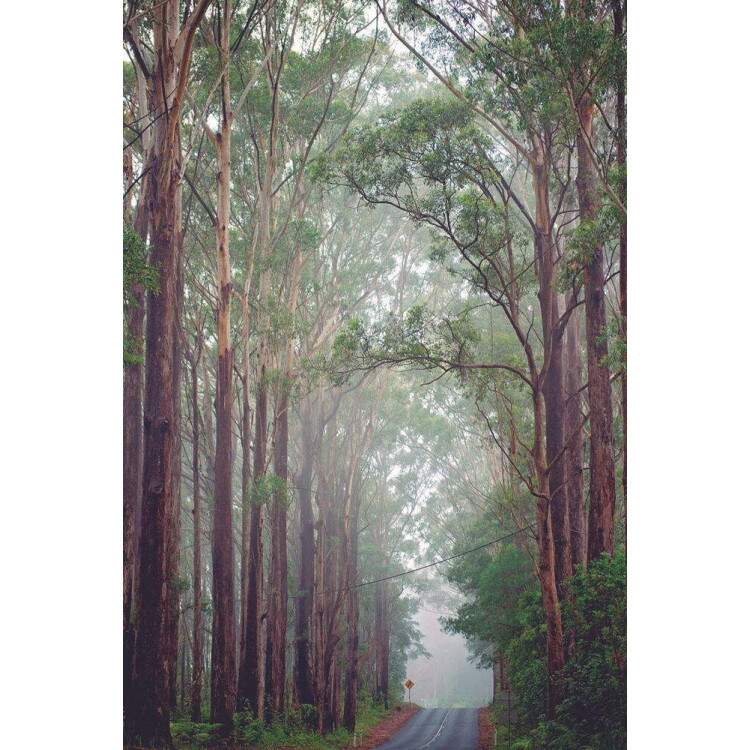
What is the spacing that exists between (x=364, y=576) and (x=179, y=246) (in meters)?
10.0

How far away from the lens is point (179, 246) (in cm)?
743

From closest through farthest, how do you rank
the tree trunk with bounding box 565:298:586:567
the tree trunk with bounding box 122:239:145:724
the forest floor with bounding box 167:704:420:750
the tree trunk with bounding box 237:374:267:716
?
the tree trunk with bounding box 122:239:145:724 → the forest floor with bounding box 167:704:420:750 → the tree trunk with bounding box 565:298:586:567 → the tree trunk with bounding box 237:374:267:716

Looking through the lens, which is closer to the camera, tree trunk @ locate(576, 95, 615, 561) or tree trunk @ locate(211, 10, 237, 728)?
tree trunk @ locate(576, 95, 615, 561)

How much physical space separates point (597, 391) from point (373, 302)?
4.18 metres

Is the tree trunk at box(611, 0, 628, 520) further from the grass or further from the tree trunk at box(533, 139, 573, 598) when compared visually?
the grass

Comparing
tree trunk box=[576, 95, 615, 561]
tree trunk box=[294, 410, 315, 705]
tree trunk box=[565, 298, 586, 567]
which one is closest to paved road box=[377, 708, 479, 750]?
tree trunk box=[294, 410, 315, 705]

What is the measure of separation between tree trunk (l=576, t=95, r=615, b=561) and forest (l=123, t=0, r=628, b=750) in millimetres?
A: 24

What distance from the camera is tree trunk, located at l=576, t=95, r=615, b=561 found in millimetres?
6672

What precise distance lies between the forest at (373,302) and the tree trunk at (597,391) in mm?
24

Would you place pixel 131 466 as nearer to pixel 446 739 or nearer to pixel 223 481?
pixel 223 481

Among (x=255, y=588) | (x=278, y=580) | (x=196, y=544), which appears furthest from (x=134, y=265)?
(x=196, y=544)

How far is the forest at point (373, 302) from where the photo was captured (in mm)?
5348
